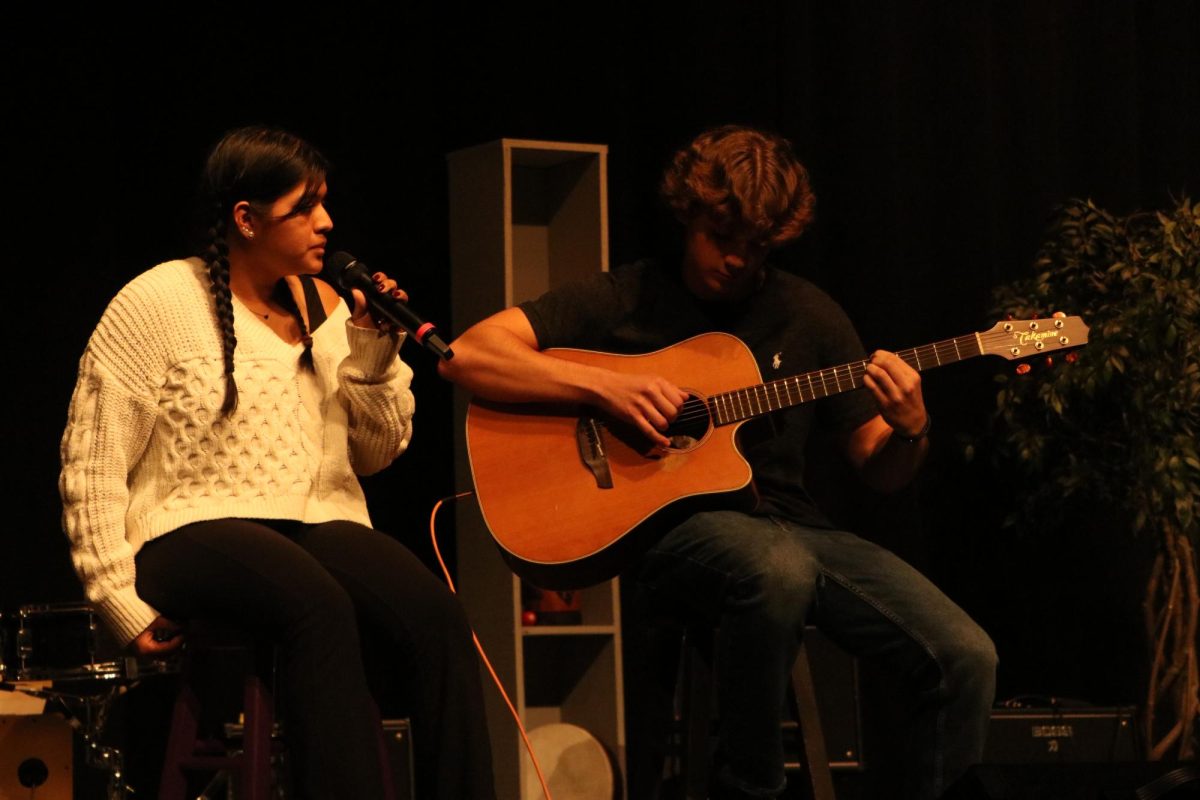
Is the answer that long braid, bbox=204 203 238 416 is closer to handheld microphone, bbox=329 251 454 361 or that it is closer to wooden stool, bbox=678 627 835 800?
handheld microphone, bbox=329 251 454 361

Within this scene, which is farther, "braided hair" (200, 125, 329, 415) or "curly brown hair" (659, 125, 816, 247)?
"curly brown hair" (659, 125, 816, 247)

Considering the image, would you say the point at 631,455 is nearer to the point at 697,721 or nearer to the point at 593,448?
the point at 593,448

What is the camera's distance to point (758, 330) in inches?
109

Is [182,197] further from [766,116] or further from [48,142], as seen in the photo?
[766,116]

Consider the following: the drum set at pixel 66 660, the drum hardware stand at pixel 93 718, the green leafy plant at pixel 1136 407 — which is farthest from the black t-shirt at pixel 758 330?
the drum hardware stand at pixel 93 718

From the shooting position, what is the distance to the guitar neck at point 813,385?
258 cm

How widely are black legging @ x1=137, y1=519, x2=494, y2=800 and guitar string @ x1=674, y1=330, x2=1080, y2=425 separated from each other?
56cm

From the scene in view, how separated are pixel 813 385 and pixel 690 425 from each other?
22 centimetres

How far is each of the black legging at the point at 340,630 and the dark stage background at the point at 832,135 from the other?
150cm

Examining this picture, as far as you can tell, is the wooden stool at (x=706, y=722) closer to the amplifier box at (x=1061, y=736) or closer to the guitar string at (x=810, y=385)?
the guitar string at (x=810, y=385)

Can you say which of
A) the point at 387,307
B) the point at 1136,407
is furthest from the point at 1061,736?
the point at 387,307

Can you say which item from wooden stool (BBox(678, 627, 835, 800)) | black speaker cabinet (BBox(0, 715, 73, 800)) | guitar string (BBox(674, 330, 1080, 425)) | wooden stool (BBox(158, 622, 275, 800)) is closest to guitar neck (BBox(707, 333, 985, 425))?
guitar string (BBox(674, 330, 1080, 425))

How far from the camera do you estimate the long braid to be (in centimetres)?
243

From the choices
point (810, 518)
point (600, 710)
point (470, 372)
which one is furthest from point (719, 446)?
point (600, 710)
